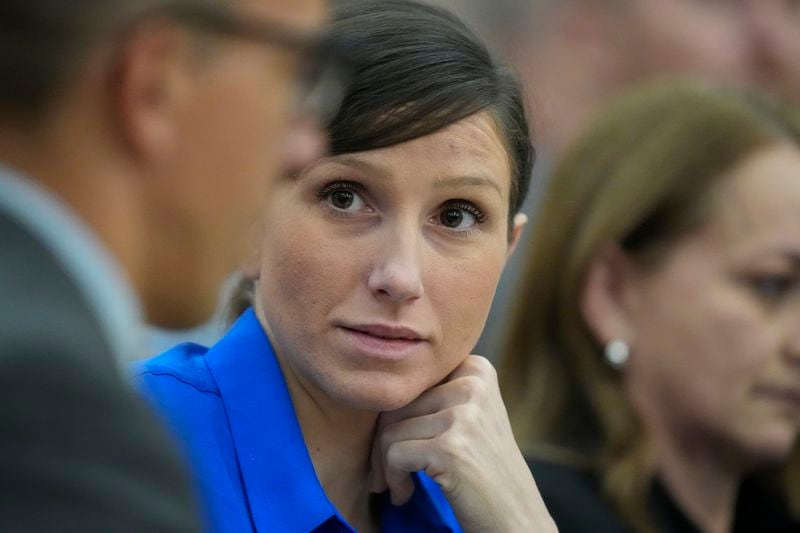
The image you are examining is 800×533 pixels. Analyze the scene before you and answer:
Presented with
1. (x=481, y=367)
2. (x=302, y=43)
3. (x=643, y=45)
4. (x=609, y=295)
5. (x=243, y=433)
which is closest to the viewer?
(x=302, y=43)

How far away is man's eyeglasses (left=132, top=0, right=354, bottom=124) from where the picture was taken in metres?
1.41

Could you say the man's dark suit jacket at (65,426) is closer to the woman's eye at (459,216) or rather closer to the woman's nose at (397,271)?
the woman's nose at (397,271)

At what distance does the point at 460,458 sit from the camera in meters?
2.43

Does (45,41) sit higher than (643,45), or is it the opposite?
(45,41)

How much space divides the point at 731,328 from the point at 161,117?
8.44ft

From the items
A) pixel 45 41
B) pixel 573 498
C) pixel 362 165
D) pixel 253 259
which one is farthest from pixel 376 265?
pixel 573 498

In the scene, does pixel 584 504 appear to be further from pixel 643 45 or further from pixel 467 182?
pixel 643 45

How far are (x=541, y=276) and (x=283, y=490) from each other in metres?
1.73

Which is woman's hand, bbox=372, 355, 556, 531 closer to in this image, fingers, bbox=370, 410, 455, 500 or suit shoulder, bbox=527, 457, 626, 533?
fingers, bbox=370, 410, 455, 500

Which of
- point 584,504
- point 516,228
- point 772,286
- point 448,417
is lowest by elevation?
point 584,504

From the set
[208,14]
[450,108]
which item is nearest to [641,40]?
[450,108]

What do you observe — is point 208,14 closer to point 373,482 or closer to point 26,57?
point 26,57

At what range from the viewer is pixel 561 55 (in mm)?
5812

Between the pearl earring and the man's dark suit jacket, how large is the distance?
2573 millimetres
